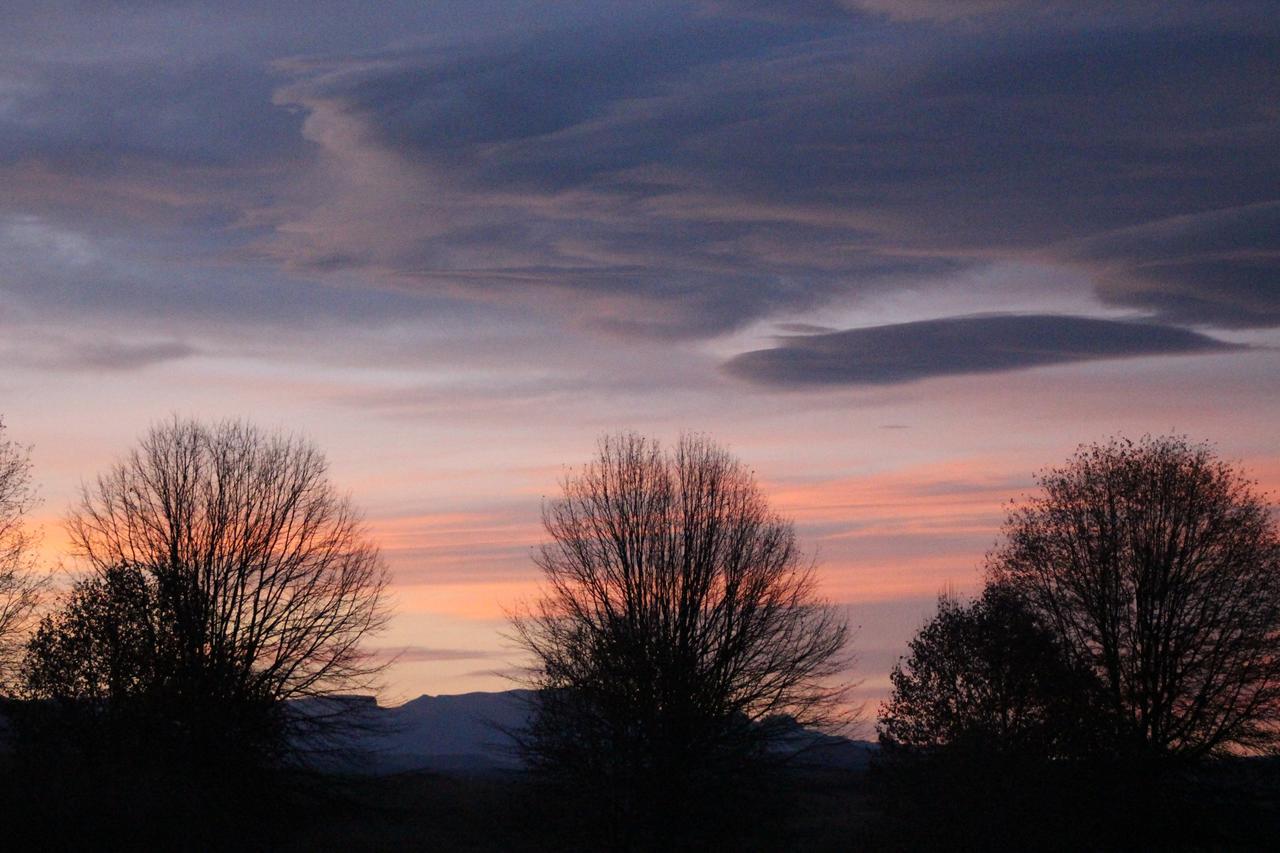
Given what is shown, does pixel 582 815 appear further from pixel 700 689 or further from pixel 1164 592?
pixel 1164 592

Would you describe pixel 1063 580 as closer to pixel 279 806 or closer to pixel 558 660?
pixel 558 660

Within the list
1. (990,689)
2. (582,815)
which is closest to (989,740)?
(990,689)

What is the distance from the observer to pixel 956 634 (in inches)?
1624

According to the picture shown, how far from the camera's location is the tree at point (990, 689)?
129ft

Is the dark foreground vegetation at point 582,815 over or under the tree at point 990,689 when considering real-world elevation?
under

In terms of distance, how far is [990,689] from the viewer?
40.3 metres

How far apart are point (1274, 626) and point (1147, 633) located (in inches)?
165

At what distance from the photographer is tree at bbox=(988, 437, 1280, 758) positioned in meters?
45.7

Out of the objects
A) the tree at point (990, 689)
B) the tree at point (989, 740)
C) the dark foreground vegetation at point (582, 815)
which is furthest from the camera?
the tree at point (990, 689)

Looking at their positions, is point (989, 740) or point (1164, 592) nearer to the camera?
point (989, 740)

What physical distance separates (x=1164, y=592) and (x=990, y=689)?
11333 mm

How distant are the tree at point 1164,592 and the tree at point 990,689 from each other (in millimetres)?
3599

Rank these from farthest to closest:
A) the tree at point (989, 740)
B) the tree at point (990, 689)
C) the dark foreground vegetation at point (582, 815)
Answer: the tree at point (990, 689) < the tree at point (989, 740) < the dark foreground vegetation at point (582, 815)

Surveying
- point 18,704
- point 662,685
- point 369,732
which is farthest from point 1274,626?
point 18,704
